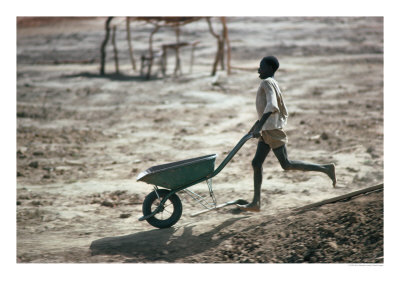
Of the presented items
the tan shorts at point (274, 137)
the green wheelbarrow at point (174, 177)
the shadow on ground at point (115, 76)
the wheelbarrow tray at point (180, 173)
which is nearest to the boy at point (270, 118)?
the tan shorts at point (274, 137)

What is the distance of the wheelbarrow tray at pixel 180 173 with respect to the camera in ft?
13.8

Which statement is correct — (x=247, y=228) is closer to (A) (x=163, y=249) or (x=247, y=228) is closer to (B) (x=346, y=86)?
(A) (x=163, y=249)

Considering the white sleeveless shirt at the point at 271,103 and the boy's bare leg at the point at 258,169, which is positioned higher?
the white sleeveless shirt at the point at 271,103

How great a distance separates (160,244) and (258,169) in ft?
3.74

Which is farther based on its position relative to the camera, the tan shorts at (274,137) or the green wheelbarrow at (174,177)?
the tan shorts at (274,137)

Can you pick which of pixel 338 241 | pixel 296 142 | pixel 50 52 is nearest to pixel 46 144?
pixel 296 142

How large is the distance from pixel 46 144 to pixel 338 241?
218 inches

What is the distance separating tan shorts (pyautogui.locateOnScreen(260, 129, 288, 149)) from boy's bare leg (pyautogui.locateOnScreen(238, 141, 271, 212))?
10cm

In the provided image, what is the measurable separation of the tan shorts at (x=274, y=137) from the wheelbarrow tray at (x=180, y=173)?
1.64 feet

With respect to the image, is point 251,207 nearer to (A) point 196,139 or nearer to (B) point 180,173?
(B) point 180,173

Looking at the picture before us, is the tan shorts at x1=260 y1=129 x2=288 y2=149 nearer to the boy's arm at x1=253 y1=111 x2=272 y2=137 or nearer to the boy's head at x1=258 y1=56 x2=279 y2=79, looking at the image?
Answer: the boy's arm at x1=253 y1=111 x2=272 y2=137

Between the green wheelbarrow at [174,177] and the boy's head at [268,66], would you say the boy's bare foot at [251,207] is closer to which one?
the green wheelbarrow at [174,177]

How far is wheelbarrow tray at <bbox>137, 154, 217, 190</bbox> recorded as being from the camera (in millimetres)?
4203

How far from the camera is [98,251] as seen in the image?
4.24 metres
